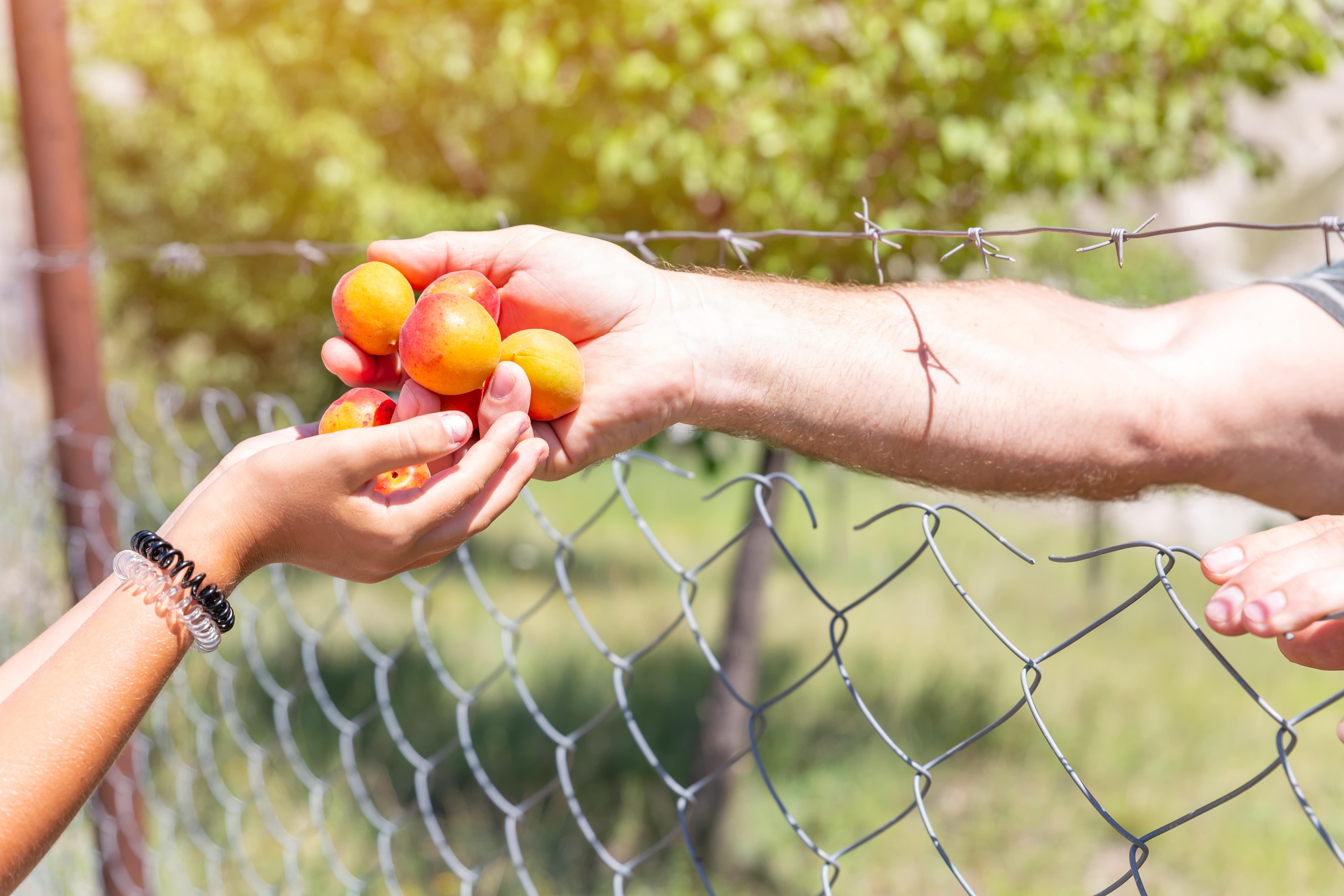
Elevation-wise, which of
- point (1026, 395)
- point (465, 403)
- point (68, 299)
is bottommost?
point (1026, 395)

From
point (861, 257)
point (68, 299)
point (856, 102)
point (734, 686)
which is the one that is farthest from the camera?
point (734, 686)

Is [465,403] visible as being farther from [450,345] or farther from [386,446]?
[386,446]

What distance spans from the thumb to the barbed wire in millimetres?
464

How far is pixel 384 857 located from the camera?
1.92 m

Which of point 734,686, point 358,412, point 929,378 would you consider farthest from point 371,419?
point 734,686

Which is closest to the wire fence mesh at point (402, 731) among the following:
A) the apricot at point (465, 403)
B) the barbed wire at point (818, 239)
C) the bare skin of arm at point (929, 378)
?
the barbed wire at point (818, 239)

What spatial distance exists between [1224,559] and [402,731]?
304 centimetres

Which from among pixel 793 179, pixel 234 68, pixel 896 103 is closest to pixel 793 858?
pixel 793 179

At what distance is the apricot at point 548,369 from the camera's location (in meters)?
1.22

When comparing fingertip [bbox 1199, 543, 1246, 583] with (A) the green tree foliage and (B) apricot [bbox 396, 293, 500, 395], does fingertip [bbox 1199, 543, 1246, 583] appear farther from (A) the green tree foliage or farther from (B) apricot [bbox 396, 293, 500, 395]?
(A) the green tree foliage

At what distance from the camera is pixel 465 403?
1.34 meters

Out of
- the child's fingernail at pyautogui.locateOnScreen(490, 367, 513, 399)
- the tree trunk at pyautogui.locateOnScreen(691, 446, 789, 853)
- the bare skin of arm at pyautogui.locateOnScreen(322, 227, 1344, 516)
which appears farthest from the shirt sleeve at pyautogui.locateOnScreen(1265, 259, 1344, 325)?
the tree trunk at pyautogui.locateOnScreen(691, 446, 789, 853)

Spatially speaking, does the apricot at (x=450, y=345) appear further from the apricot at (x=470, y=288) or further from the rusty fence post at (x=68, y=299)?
the rusty fence post at (x=68, y=299)

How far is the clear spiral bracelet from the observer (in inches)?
39.9
